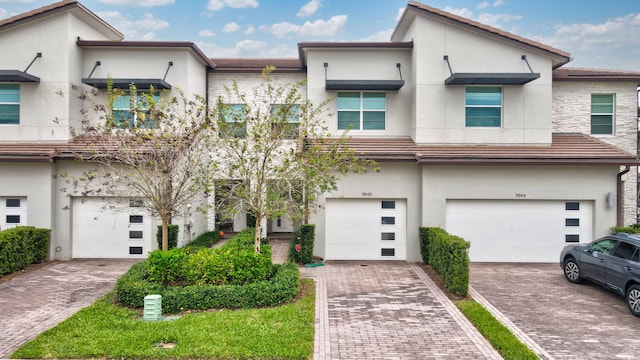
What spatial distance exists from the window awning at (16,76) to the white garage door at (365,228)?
1090 cm

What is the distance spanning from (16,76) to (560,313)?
17.3 meters

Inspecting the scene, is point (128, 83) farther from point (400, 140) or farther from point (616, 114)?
point (616, 114)

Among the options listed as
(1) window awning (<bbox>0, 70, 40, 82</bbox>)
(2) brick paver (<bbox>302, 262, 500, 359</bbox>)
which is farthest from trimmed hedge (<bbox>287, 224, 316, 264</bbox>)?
(1) window awning (<bbox>0, 70, 40, 82</bbox>)

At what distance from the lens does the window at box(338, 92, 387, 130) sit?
16.0 m

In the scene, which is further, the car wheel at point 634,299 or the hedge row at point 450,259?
the hedge row at point 450,259

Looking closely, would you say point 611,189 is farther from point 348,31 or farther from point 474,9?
point 348,31

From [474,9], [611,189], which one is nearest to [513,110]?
[611,189]

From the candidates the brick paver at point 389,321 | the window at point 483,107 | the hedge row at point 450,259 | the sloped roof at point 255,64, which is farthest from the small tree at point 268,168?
the sloped roof at point 255,64

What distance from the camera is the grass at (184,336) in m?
6.95

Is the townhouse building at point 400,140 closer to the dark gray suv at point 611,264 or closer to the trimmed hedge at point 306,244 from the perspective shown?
the trimmed hedge at point 306,244

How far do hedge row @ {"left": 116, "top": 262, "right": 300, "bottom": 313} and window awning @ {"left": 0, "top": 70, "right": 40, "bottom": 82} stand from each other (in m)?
9.00

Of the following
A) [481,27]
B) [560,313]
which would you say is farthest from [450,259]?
[481,27]

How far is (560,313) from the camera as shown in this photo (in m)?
9.23

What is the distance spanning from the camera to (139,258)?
15.0 m
